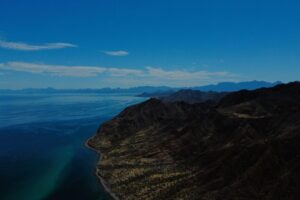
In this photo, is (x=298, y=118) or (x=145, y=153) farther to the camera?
(x=145, y=153)

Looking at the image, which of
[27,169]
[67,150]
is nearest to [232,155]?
[27,169]

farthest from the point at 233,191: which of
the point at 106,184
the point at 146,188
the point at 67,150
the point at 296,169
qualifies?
the point at 67,150

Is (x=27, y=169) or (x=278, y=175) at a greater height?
(x=278, y=175)

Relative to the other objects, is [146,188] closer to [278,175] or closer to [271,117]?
[278,175]

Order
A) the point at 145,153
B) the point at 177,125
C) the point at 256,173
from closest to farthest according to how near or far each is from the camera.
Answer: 1. the point at 256,173
2. the point at 145,153
3. the point at 177,125

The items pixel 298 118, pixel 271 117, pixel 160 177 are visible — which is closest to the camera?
pixel 160 177

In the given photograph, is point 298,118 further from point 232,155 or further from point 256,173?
point 256,173

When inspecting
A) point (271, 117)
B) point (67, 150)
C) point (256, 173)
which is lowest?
point (67, 150)
